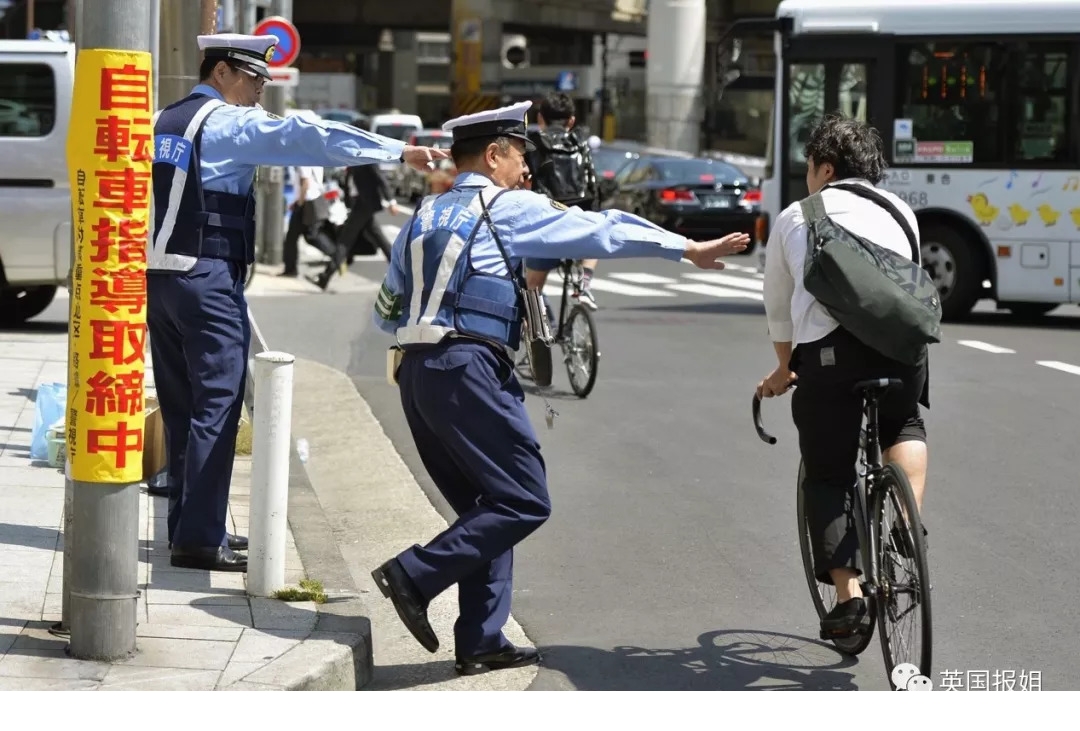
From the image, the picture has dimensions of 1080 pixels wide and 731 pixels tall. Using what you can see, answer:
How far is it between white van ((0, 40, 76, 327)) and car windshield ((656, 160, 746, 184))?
1520cm

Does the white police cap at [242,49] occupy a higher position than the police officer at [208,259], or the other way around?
the white police cap at [242,49]

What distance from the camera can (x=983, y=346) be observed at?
15.3 metres

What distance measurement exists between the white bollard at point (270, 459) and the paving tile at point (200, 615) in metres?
0.24

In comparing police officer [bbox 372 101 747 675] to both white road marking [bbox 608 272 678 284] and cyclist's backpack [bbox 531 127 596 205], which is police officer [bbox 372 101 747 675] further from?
white road marking [bbox 608 272 678 284]

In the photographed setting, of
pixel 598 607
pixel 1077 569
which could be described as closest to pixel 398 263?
pixel 598 607

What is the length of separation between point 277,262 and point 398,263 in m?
17.4

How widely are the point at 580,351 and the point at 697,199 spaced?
52.6ft

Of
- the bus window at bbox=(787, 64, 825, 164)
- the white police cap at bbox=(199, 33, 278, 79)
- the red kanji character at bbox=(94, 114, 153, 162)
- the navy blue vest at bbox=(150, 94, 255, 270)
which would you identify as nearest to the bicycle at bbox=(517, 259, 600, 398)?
the white police cap at bbox=(199, 33, 278, 79)

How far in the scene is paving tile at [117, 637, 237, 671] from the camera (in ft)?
16.9

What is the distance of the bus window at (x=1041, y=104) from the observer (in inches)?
666

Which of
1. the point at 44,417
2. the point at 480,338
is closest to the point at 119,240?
the point at 480,338

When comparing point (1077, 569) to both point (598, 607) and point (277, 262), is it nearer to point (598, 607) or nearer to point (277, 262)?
point (598, 607)

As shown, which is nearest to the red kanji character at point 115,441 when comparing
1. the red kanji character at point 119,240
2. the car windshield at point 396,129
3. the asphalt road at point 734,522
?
the red kanji character at point 119,240

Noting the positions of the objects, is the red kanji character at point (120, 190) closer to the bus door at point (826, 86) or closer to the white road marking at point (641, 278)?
the bus door at point (826, 86)
